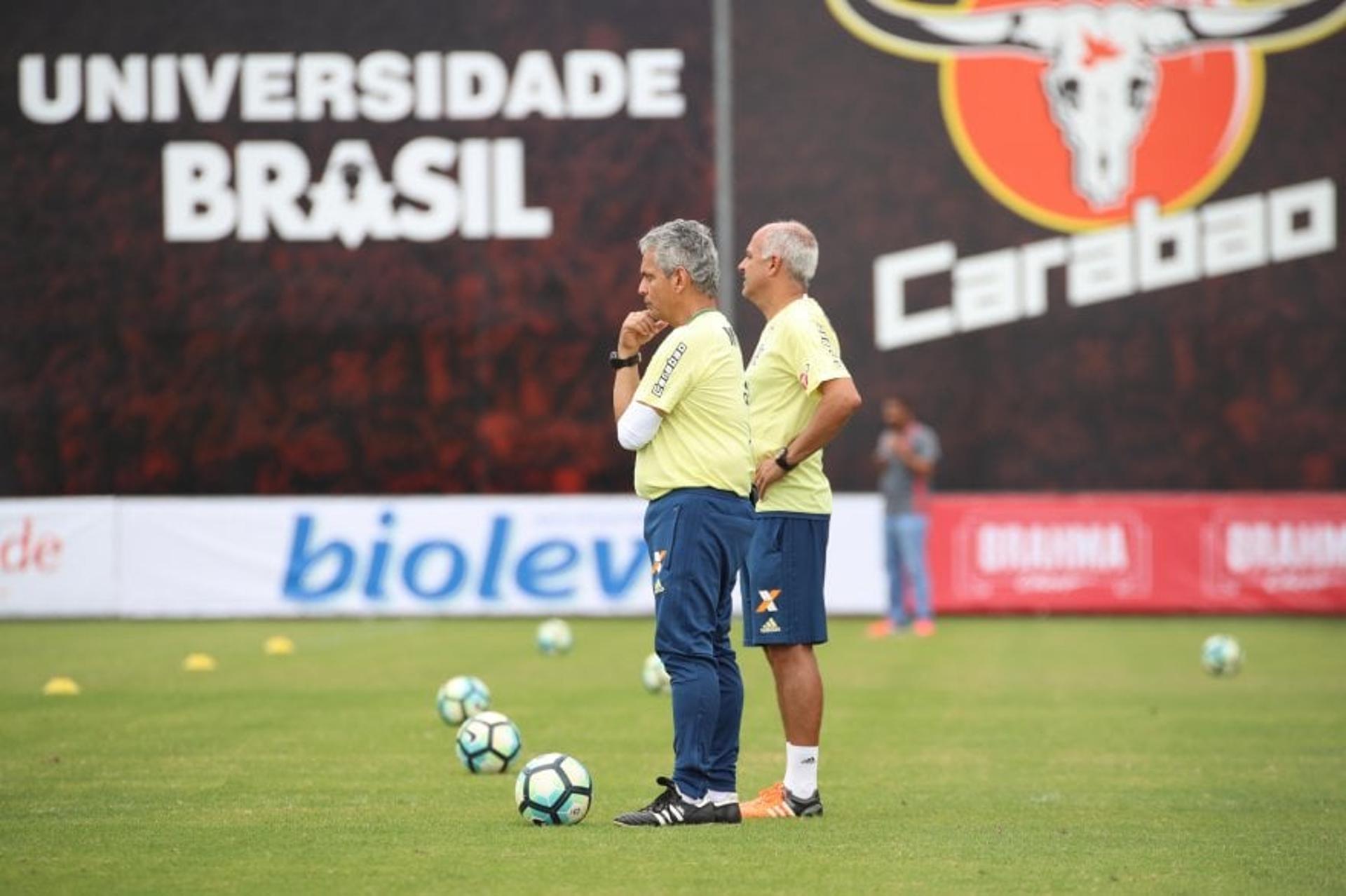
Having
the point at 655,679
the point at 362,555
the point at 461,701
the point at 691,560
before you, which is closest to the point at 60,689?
the point at 461,701

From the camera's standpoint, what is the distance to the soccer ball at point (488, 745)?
395 inches

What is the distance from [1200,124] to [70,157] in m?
13.3

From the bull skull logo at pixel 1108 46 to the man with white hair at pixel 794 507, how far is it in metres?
17.3

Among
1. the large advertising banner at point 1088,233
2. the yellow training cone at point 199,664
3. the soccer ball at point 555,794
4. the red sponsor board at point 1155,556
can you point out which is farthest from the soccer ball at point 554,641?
the soccer ball at point 555,794

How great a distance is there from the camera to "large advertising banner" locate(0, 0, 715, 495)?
997 inches

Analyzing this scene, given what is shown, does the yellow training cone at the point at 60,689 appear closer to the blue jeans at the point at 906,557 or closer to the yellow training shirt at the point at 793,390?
the yellow training shirt at the point at 793,390

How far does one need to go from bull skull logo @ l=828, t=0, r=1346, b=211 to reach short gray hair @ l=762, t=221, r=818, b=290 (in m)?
17.3

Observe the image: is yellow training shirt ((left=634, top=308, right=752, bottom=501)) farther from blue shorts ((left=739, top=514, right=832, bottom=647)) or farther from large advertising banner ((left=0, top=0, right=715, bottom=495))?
large advertising banner ((left=0, top=0, right=715, bottom=495))

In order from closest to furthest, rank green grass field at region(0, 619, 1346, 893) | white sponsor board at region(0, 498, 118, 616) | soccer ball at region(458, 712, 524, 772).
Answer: green grass field at region(0, 619, 1346, 893) → soccer ball at region(458, 712, 524, 772) → white sponsor board at region(0, 498, 118, 616)

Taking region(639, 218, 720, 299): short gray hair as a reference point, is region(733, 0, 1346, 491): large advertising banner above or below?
above

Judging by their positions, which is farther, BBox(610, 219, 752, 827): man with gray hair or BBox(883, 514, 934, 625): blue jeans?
BBox(883, 514, 934, 625): blue jeans

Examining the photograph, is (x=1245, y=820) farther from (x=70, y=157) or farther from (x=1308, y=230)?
(x=70, y=157)

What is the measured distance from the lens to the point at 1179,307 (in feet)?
82.5

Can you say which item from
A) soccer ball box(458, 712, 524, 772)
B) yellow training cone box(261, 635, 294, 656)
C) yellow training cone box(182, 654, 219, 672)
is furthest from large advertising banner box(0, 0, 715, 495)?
soccer ball box(458, 712, 524, 772)
